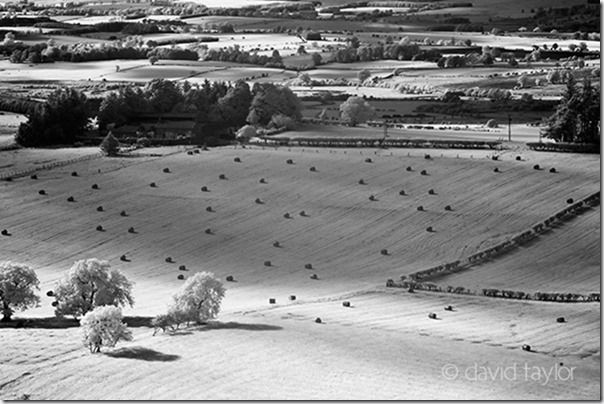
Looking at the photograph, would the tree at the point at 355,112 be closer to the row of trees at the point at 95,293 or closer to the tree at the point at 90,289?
the row of trees at the point at 95,293

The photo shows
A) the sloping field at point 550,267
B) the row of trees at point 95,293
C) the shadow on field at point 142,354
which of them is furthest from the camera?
the sloping field at point 550,267

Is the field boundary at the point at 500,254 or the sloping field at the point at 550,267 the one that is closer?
the field boundary at the point at 500,254

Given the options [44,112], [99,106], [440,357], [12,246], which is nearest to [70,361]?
[440,357]

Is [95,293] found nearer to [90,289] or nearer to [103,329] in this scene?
[90,289]

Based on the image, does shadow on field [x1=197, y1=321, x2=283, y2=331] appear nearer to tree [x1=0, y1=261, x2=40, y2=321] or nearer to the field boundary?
tree [x1=0, y1=261, x2=40, y2=321]

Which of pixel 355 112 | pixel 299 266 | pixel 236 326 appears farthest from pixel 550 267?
pixel 355 112

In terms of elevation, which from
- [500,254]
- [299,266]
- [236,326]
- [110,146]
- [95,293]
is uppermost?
[110,146]

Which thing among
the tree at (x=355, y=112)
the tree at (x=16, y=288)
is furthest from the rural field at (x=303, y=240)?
the tree at (x=355, y=112)
